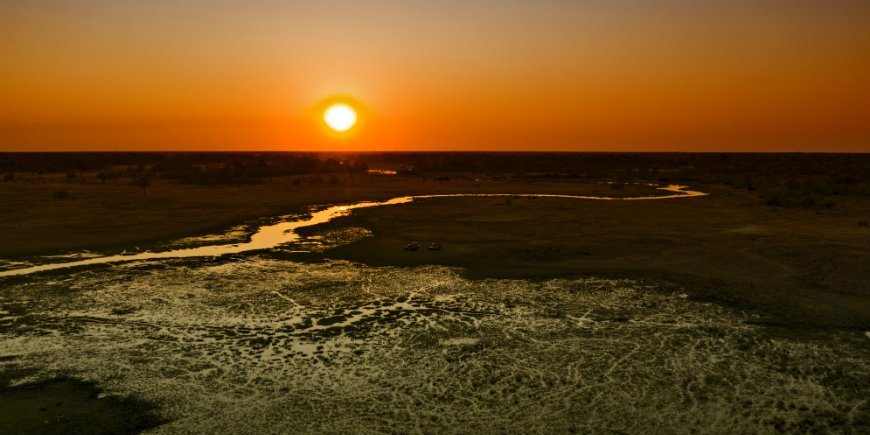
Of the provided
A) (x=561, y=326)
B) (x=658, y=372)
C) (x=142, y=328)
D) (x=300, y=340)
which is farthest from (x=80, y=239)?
(x=658, y=372)

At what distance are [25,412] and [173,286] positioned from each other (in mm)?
Answer: 8260

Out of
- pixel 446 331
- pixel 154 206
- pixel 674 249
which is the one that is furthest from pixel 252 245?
pixel 674 249

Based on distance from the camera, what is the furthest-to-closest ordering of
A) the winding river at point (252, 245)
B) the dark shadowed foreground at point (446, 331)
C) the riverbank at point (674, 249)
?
the winding river at point (252, 245) < the riverbank at point (674, 249) < the dark shadowed foreground at point (446, 331)

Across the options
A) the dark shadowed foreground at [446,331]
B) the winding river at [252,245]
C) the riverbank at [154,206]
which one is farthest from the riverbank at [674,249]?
the riverbank at [154,206]

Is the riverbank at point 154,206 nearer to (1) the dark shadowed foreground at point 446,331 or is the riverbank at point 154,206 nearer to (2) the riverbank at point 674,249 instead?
(1) the dark shadowed foreground at point 446,331

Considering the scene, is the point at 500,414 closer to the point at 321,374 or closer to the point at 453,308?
the point at 321,374

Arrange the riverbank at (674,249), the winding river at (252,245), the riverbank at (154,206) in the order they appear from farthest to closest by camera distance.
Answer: the riverbank at (154,206)
the winding river at (252,245)
the riverbank at (674,249)

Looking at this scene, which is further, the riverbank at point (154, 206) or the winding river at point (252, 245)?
the riverbank at point (154, 206)

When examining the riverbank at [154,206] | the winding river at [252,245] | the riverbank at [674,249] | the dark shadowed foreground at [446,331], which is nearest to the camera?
the dark shadowed foreground at [446,331]

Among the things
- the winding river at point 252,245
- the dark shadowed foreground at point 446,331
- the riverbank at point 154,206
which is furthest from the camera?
the riverbank at point 154,206

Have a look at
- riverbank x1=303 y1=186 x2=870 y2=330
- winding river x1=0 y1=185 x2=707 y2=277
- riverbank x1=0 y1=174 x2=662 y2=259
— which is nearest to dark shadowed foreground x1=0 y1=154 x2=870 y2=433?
riverbank x1=303 y1=186 x2=870 y2=330

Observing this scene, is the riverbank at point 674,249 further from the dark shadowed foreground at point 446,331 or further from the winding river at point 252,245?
the winding river at point 252,245

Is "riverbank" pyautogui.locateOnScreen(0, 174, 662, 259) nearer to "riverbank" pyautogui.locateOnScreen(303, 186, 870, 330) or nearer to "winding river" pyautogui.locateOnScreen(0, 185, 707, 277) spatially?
"winding river" pyautogui.locateOnScreen(0, 185, 707, 277)

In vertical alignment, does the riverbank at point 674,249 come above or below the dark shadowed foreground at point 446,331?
above
